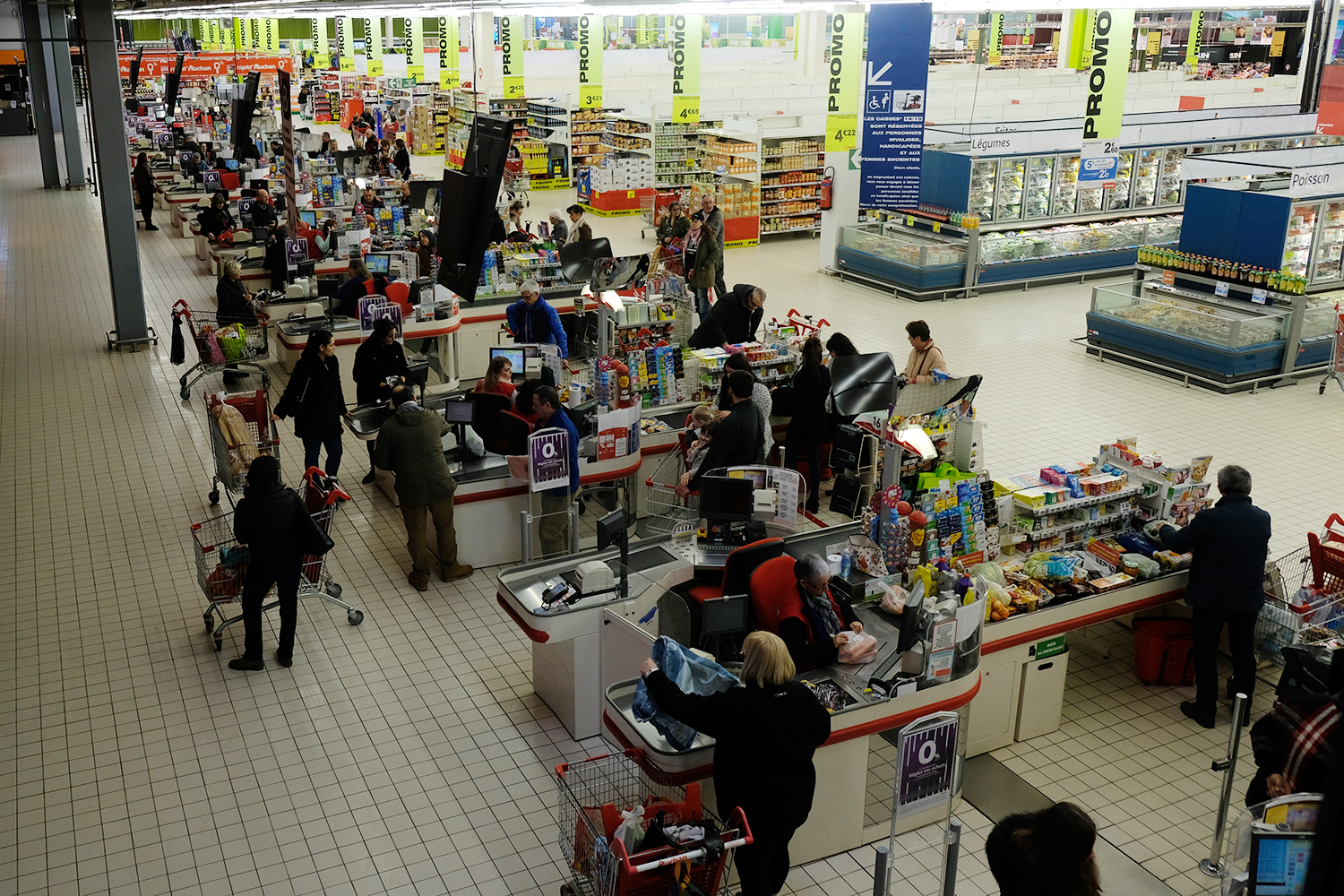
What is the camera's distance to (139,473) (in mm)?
10508

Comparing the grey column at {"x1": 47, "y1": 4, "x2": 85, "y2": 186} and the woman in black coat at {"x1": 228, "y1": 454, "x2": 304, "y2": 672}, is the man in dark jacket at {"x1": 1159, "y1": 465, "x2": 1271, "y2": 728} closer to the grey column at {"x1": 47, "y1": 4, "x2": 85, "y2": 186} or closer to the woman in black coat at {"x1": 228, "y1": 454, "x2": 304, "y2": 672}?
the woman in black coat at {"x1": 228, "y1": 454, "x2": 304, "y2": 672}

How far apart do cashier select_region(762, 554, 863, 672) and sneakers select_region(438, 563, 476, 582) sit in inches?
136

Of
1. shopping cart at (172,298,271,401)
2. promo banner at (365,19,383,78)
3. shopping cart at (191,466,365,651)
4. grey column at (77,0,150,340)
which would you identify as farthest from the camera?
promo banner at (365,19,383,78)

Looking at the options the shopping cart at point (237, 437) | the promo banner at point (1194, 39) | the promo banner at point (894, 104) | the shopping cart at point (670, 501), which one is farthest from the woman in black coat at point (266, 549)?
the promo banner at point (1194, 39)

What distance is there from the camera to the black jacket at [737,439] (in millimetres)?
7871

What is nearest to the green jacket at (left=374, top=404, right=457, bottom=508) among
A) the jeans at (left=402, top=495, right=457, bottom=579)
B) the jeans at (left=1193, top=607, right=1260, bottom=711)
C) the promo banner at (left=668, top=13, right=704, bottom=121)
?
the jeans at (left=402, top=495, right=457, bottom=579)

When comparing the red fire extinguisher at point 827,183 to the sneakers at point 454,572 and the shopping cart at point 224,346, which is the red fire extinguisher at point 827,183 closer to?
the shopping cart at point 224,346

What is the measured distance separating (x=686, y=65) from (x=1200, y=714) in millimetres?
16439

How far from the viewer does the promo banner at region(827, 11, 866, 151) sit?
50.8 feet

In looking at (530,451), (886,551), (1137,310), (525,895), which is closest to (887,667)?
(886,551)

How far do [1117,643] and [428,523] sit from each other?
5234mm

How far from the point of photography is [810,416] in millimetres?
9445

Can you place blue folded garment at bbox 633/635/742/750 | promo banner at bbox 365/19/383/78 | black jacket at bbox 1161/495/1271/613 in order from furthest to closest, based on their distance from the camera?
promo banner at bbox 365/19/383/78 < black jacket at bbox 1161/495/1271/613 < blue folded garment at bbox 633/635/742/750

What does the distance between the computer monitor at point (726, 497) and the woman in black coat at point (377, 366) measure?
165 inches
